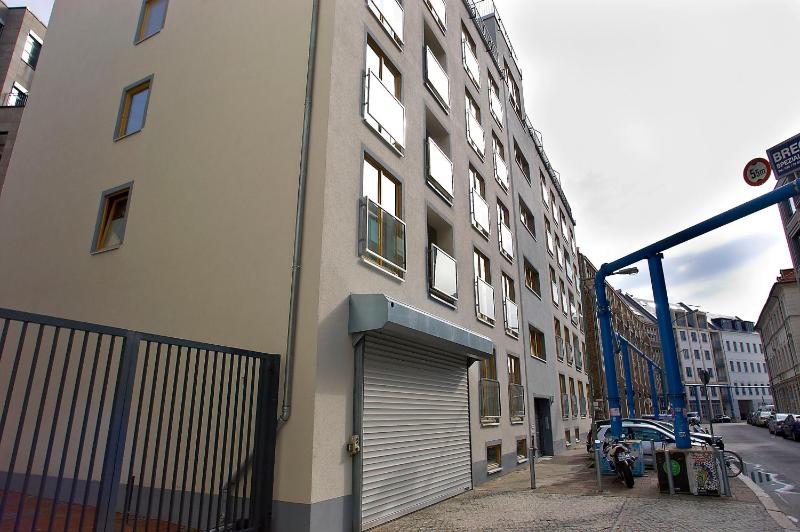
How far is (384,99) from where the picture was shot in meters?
10.5

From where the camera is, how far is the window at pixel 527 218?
75.6ft

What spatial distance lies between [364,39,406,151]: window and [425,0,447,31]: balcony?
4446 millimetres

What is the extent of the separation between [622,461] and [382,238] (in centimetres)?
802

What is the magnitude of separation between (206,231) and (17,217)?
7.39m

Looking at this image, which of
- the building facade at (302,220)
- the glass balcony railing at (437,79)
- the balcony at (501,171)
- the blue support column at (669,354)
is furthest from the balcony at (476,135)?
the blue support column at (669,354)

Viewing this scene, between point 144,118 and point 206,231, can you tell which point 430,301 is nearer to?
point 206,231

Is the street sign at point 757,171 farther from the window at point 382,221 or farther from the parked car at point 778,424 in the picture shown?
the parked car at point 778,424

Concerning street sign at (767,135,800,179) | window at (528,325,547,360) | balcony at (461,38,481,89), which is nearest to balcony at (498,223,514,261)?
window at (528,325,547,360)

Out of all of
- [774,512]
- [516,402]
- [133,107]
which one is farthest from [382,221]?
[516,402]

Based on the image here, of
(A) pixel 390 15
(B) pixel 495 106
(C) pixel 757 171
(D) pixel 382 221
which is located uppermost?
(B) pixel 495 106

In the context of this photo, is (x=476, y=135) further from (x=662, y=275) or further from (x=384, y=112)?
(x=662, y=275)

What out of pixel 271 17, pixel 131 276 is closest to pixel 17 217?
pixel 131 276

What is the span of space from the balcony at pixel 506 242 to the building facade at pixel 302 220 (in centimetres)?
110

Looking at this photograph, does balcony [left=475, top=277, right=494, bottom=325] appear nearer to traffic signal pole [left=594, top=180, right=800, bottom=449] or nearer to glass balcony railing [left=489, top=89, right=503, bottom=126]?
traffic signal pole [left=594, top=180, right=800, bottom=449]
